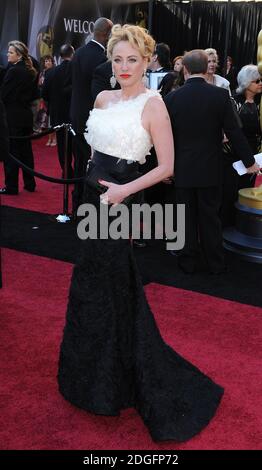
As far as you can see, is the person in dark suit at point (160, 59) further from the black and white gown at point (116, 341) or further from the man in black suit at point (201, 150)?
the black and white gown at point (116, 341)

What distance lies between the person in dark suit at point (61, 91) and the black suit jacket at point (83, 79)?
122 centimetres

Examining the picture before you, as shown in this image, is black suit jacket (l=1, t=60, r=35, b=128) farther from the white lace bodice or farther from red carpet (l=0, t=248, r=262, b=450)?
the white lace bodice

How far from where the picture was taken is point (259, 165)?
4.60 meters

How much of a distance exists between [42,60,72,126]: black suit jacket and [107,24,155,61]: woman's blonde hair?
4962 mm

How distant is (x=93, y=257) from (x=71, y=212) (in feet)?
12.2

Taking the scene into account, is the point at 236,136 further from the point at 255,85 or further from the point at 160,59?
the point at 160,59

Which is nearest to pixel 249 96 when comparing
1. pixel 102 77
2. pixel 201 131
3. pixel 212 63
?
pixel 212 63

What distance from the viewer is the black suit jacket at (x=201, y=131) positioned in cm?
431

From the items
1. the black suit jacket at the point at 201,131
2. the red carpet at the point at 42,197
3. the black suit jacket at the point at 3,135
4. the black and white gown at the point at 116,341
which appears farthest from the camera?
the red carpet at the point at 42,197

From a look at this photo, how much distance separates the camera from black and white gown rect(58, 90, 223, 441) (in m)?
2.48

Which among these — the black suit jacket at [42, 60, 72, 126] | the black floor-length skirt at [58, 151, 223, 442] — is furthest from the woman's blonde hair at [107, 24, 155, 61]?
the black suit jacket at [42, 60, 72, 126]

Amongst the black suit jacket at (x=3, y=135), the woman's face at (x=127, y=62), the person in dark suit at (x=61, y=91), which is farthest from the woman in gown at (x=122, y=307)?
the person in dark suit at (x=61, y=91)

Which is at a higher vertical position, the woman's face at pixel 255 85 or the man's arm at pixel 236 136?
the woman's face at pixel 255 85
